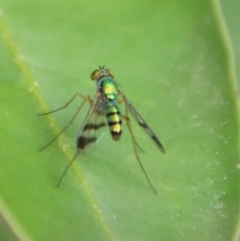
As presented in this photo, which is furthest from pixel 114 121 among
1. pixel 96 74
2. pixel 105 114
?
pixel 96 74

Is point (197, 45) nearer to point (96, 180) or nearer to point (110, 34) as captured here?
point (110, 34)

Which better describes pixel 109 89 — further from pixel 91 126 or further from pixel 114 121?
pixel 91 126

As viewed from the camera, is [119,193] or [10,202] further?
[119,193]

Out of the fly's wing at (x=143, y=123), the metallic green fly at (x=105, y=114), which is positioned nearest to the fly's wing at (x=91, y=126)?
the metallic green fly at (x=105, y=114)

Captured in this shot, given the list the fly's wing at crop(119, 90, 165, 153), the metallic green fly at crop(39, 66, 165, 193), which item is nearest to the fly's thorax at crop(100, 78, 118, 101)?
the metallic green fly at crop(39, 66, 165, 193)

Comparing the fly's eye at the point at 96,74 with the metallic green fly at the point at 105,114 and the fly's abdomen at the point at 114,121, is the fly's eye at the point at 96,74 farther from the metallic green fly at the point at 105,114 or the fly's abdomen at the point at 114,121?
the fly's abdomen at the point at 114,121

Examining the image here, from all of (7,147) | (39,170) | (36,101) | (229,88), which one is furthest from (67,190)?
(229,88)

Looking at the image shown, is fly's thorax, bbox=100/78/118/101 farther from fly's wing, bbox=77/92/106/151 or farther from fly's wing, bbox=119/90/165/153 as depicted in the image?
fly's wing, bbox=119/90/165/153
